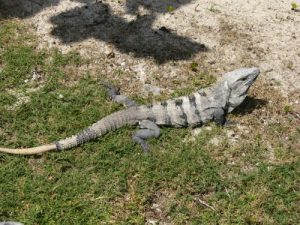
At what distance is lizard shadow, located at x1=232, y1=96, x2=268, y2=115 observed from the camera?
6738mm

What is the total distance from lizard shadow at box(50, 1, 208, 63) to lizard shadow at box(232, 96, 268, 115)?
133cm

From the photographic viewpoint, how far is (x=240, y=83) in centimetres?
651

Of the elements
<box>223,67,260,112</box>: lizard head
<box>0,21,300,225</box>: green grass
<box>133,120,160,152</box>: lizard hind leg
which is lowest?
<box>0,21,300,225</box>: green grass

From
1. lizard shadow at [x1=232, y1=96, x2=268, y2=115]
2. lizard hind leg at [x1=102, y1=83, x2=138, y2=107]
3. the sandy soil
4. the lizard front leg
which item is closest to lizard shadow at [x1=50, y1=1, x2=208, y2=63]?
the sandy soil

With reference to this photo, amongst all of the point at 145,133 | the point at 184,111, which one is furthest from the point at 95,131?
the point at 184,111

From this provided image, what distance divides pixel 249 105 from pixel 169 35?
2079 millimetres

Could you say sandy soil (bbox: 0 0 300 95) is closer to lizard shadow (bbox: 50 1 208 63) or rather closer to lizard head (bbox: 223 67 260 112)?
lizard shadow (bbox: 50 1 208 63)

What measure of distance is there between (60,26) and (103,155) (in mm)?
3175

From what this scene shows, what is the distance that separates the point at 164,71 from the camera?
7.43 metres

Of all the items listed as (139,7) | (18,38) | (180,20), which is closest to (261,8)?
(180,20)

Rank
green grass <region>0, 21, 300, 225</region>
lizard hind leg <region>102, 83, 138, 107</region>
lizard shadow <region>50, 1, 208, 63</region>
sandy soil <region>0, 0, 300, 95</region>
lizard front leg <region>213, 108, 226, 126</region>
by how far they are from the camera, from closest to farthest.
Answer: green grass <region>0, 21, 300, 225</region> < lizard front leg <region>213, 108, 226, 126</region> < lizard hind leg <region>102, 83, 138, 107</region> < sandy soil <region>0, 0, 300, 95</region> < lizard shadow <region>50, 1, 208, 63</region>

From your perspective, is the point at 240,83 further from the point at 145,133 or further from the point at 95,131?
the point at 95,131

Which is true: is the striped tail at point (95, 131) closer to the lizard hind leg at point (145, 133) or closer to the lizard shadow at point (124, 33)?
the lizard hind leg at point (145, 133)

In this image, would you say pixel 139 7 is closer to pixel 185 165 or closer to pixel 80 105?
pixel 80 105
